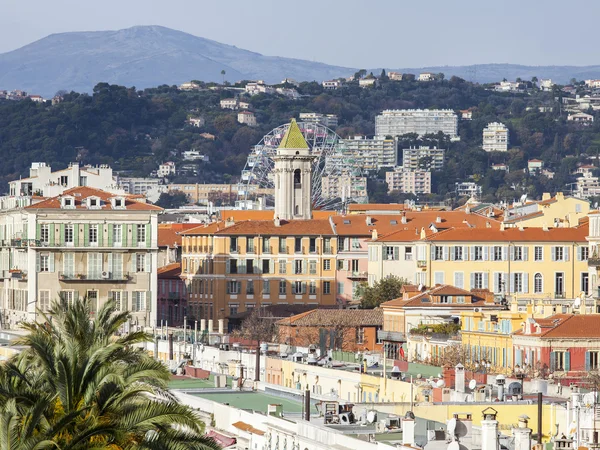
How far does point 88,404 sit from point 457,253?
7935 cm

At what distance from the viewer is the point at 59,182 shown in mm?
124875

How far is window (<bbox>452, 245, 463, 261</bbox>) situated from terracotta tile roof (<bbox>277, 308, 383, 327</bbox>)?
11.7 metres

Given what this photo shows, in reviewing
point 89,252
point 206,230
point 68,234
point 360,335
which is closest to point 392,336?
point 360,335

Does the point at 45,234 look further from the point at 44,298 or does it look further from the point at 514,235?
the point at 514,235

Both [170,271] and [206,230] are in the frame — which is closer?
[206,230]

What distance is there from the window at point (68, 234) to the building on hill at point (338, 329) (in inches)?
420

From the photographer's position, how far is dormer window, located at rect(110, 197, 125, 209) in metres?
105

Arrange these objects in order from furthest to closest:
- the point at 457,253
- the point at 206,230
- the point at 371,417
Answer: the point at 206,230, the point at 457,253, the point at 371,417

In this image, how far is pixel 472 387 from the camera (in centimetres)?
5228

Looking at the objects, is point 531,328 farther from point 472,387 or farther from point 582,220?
point 582,220

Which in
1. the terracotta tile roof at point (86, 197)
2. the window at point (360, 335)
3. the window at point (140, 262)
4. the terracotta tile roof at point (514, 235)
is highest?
the terracotta tile roof at point (86, 197)

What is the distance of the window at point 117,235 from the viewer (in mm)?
104125

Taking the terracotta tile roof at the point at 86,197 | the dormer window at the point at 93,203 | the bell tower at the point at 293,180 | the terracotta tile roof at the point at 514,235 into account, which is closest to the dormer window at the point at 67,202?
the terracotta tile roof at the point at 86,197

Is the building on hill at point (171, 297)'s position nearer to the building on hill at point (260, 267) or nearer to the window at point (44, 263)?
the building on hill at point (260, 267)
